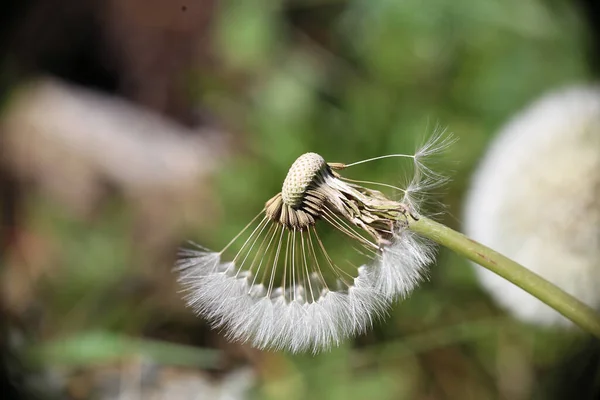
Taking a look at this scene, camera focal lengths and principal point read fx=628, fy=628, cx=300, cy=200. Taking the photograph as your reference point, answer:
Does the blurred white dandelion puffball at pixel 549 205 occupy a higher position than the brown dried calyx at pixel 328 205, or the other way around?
the blurred white dandelion puffball at pixel 549 205

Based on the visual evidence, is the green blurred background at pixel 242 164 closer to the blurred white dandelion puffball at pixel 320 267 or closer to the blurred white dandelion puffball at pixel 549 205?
the blurred white dandelion puffball at pixel 549 205

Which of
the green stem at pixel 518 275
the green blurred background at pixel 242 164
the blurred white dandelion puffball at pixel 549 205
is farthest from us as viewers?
the green blurred background at pixel 242 164

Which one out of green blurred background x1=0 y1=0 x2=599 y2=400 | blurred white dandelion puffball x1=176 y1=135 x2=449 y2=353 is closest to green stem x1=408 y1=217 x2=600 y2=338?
blurred white dandelion puffball x1=176 y1=135 x2=449 y2=353

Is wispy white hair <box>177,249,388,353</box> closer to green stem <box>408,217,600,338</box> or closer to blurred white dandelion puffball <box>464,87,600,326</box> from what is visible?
green stem <box>408,217,600,338</box>

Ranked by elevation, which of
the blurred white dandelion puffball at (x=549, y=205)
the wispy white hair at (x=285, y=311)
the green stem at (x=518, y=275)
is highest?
the blurred white dandelion puffball at (x=549, y=205)

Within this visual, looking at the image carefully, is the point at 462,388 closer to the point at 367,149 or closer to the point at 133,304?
the point at 367,149

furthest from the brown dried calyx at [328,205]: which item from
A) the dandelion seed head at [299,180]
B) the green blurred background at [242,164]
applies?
the green blurred background at [242,164]

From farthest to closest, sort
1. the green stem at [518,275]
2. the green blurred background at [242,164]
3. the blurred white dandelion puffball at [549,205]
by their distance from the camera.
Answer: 1. the green blurred background at [242,164]
2. the blurred white dandelion puffball at [549,205]
3. the green stem at [518,275]

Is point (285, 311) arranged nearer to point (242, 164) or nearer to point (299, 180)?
point (299, 180)
